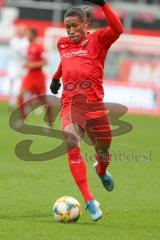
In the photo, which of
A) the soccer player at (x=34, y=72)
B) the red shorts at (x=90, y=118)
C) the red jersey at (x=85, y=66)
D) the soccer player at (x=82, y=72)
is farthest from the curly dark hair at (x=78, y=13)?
the soccer player at (x=34, y=72)

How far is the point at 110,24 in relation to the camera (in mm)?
9492

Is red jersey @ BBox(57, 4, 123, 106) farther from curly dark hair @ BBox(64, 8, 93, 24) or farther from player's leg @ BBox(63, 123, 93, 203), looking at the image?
player's leg @ BBox(63, 123, 93, 203)

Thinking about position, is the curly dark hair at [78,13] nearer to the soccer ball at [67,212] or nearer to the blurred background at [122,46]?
the soccer ball at [67,212]

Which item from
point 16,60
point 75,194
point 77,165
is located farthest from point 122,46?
point 77,165

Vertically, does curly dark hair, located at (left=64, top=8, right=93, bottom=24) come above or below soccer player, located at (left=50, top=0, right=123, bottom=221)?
Result: above

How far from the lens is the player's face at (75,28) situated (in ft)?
31.9

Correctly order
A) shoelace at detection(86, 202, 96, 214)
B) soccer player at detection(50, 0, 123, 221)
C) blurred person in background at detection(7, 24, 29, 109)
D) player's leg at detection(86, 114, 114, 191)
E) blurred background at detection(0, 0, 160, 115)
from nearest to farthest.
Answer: shoelace at detection(86, 202, 96, 214) → soccer player at detection(50, 0, 123, 221) → player's leg at detection(86, 114, 114, 191) → blurred person in background at detection(7, 24, 29, 109) → blurred background at detection(0, 0, 160, 115)

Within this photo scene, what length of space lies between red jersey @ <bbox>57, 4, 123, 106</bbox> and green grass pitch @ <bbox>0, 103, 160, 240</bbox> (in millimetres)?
1429

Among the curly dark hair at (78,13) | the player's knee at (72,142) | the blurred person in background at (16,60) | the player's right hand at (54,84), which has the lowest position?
the blurred person in background at (16,60)

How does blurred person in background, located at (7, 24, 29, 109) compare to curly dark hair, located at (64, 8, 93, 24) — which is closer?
curly dark hair, located at (64, 8, 93, 24)

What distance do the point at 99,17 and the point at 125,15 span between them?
4.54 feet

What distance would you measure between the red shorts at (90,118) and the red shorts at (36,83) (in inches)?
444

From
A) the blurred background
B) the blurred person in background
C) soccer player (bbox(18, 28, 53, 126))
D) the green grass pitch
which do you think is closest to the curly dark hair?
the green grass pitch

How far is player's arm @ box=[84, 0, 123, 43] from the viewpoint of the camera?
943 centimetres
